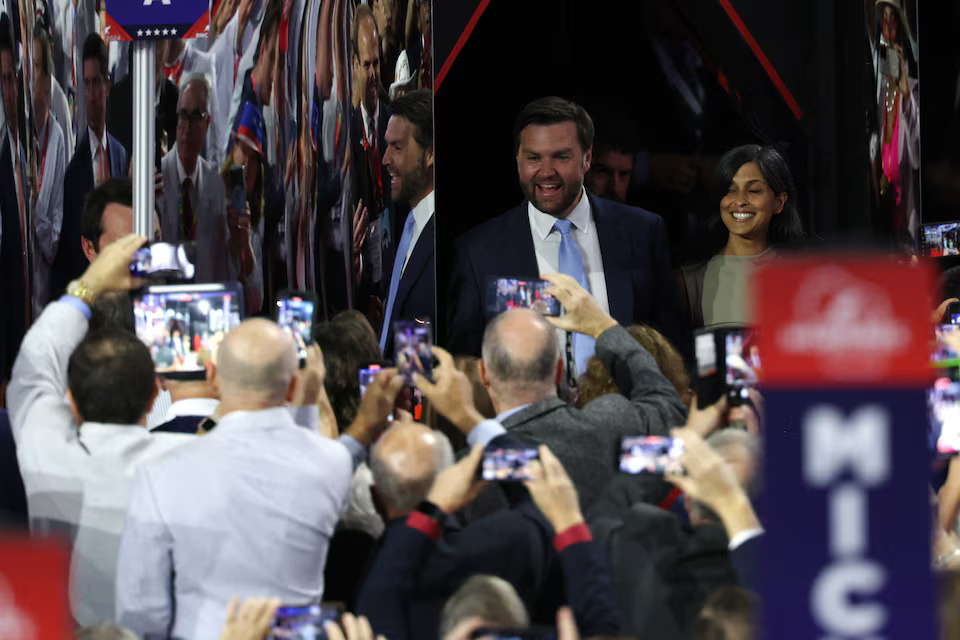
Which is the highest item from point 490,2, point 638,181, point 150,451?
point 490,2

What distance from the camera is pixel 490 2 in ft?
19.1

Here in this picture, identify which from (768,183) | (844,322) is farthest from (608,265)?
(844,322)

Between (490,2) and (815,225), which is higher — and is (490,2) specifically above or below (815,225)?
above

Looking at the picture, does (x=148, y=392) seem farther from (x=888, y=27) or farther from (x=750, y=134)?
(x=888, y=27)

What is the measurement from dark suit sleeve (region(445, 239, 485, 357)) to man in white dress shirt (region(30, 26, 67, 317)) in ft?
5.16

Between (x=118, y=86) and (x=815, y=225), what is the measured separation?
2.79 metres

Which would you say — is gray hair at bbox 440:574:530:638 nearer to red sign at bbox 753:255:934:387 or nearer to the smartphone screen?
the smartphone screen

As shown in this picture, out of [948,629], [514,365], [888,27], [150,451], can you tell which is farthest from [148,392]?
[888,27]

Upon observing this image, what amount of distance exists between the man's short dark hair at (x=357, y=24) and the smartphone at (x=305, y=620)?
351 centimetres

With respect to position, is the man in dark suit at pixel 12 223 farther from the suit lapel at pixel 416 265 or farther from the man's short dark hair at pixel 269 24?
the suit lapel at pixel 416 265

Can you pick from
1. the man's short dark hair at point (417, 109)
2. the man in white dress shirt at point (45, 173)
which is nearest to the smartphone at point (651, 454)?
the man's short dark hair at point (417, 109)

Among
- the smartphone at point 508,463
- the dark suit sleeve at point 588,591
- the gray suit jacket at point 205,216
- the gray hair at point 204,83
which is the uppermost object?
the gray hair at point 204,83

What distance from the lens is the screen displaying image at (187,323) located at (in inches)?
133

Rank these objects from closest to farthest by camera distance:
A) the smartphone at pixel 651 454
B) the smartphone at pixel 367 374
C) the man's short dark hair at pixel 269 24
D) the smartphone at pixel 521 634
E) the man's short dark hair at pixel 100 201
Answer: the smartphone at pixel 521 634 < the smartphone at pixel 651 454 < the smartphone at pixel 367 374 < the man's short dark hair at pixel 100 201 < the man's short dark hair at pixel 269 24
